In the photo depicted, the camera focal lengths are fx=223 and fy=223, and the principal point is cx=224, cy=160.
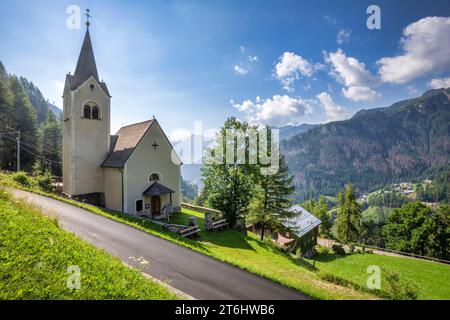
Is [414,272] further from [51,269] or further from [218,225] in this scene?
[51,269]

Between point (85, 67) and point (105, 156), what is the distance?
28.4 ft

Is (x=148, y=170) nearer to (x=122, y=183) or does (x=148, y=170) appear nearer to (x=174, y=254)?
(x=122, y=183)

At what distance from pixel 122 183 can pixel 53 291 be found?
617 inches

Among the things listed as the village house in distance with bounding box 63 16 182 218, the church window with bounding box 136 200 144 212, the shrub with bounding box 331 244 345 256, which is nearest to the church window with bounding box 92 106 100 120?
the village house in distance with bounding box 63 16 182 218

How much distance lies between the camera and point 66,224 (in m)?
10.8

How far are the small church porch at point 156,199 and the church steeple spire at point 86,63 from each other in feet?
39.4

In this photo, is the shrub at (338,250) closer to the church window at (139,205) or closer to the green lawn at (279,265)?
the green lawn at (279,265)

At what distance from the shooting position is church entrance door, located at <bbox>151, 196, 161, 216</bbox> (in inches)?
826

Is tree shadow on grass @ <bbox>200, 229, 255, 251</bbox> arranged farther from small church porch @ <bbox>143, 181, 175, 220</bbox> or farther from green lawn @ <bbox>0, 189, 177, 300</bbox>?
green lawn @ <bbox>0, 189, 177, 300</bbox>

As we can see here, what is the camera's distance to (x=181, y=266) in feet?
27.6

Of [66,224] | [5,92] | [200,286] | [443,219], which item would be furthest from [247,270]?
[443,219]

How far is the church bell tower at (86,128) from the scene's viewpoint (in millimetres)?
19906

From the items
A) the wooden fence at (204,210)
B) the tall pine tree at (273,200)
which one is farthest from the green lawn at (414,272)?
the wooden fence at (204,210)

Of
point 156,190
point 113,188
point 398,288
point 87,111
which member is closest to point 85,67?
point 87,111
